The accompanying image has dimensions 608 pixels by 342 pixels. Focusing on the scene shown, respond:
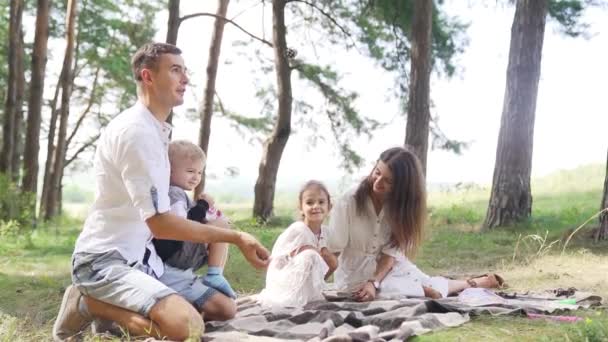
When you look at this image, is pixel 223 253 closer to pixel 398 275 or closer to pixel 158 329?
pixel 158 329

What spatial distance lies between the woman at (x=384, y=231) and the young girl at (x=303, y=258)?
0.17m

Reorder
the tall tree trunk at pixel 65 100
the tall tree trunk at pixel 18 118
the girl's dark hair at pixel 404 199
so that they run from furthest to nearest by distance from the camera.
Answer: the tall tree trunk at pixel 65 100 < the tall tree trunk at pixel 18 118 < the girl's dark hair at pixel 404 199

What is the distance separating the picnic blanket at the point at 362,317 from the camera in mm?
3217

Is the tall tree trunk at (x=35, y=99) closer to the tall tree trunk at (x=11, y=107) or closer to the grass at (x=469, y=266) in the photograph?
the tall tree trunk at (x=11, y=107)

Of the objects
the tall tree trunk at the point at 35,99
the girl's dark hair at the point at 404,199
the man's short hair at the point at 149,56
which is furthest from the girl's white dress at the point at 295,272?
the tall tree trunk at the point at 35,99

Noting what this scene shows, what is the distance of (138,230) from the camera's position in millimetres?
3342

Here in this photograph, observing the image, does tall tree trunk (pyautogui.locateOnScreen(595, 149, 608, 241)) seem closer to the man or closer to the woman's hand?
the woman's hand

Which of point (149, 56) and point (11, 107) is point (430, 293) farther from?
point (11, 107)

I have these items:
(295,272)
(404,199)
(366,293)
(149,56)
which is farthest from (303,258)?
(149,56)

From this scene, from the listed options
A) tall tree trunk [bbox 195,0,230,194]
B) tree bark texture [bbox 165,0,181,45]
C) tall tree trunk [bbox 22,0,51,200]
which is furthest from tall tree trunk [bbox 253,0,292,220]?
tall tree trunk [bbox 22,0,51,200]

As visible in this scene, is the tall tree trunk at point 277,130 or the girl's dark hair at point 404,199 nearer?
the girl's dark hair at point 404,199

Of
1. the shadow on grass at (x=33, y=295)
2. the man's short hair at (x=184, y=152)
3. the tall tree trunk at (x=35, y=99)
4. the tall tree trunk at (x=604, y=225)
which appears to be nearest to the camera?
the man's short hair at (x=184, y=152)

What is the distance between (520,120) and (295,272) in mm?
6191

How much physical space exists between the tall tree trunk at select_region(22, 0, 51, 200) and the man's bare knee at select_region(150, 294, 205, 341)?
951 centimetres
